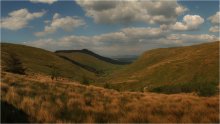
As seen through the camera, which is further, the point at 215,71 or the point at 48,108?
the point at 215,71

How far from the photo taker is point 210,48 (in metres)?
159

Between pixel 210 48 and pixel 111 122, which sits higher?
pixel 210 48

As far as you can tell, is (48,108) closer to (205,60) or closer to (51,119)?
(51,119)

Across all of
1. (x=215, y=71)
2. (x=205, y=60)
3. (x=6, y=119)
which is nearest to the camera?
(x=6, y=119)

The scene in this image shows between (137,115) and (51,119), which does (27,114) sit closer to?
(51,119)

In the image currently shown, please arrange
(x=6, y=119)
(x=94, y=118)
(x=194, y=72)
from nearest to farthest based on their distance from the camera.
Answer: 1. (x=6, y=119)
2. (x=94, y=118)
3. (x=194, y=72)

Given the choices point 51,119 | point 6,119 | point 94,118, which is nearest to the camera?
point 6,119

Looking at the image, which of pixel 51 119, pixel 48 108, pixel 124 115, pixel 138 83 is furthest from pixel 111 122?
pixel 138 83

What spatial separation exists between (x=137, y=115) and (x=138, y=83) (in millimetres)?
128914

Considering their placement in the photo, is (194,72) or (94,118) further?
(194,72)

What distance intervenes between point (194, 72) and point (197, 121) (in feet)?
397

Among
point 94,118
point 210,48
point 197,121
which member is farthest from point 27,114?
point 210,48

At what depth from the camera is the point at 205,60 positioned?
137 meters

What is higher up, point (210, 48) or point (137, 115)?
point (210, 48)
